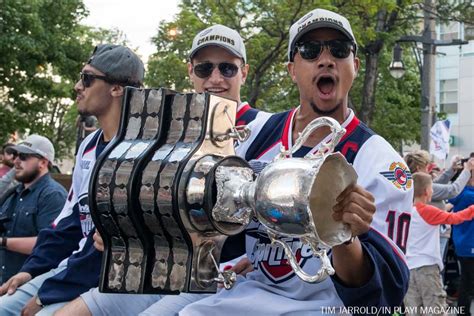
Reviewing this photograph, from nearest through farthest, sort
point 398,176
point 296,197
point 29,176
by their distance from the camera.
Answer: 1. point 296,197
2. point 398,176
3. point 29,176

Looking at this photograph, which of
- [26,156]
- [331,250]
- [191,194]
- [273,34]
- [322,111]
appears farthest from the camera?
[273,34]

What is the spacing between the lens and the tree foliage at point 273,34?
1507 cm

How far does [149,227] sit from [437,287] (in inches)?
299

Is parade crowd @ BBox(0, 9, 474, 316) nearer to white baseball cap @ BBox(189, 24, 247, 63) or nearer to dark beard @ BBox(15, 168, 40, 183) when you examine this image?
white baseball cap @ BBox(189, 24, 247, 63)

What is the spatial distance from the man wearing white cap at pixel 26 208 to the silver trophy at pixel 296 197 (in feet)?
18.2

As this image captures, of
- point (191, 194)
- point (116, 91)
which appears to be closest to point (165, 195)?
point (191, 194)

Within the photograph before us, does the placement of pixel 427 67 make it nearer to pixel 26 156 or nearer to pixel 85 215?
pixel 26 156

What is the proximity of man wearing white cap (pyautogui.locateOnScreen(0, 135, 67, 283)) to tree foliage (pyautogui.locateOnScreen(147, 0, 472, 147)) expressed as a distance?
714 cm

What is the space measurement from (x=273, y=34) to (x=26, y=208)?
28.6 ft

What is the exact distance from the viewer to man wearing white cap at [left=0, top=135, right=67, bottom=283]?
300 inches

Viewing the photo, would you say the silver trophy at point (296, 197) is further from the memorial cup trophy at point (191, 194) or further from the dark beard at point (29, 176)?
the dark beard at point (29, 176)

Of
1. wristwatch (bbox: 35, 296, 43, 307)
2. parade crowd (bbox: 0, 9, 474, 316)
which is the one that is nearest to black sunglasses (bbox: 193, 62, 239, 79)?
parade crowd (bbox: 0, 9, 474, 316)

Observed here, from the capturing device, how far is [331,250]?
2.75 m

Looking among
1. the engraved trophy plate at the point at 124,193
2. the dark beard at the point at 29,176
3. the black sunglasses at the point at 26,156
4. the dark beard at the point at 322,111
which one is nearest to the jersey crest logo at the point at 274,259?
the dark beard at the point at 322,111
